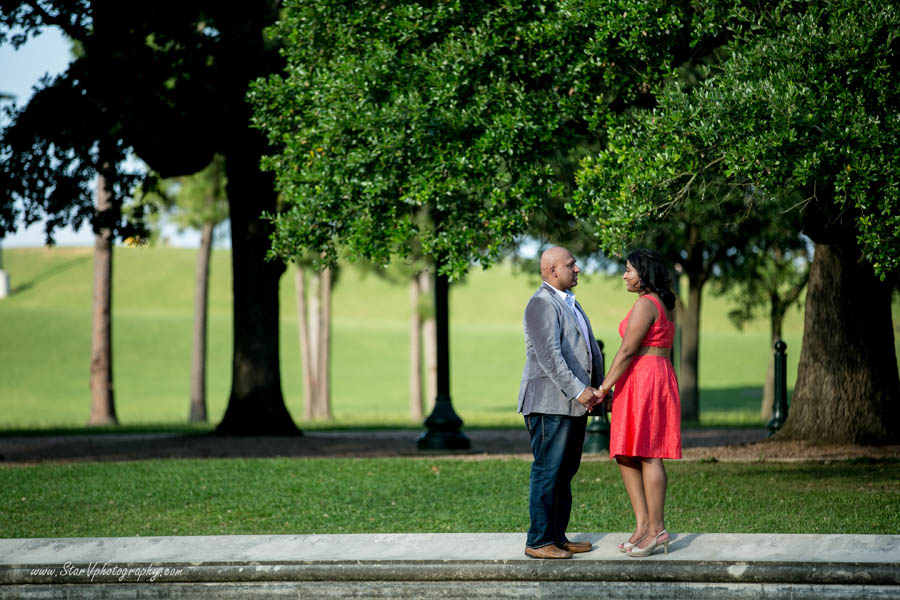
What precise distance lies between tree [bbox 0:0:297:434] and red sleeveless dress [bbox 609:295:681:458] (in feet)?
33.8

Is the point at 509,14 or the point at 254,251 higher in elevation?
the point at 509,14

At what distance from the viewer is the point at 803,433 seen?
1194 centimetres

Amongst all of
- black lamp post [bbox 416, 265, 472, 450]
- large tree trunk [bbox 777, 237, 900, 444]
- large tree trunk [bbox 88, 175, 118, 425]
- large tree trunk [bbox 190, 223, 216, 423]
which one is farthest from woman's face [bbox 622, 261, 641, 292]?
large tree trunk [bbox 190, 223, 216, 423]

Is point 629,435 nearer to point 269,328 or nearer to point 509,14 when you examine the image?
point 509,14

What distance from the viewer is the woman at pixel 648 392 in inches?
220

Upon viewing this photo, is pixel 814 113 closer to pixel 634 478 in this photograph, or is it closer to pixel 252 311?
pixel 634 478

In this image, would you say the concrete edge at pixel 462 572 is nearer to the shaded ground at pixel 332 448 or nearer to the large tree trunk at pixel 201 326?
the shaded ground at pixel 332 448

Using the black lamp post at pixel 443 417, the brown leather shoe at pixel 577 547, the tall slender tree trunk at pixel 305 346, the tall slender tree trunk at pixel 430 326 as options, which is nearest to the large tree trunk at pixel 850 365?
the black lamp post at pixel 443 417

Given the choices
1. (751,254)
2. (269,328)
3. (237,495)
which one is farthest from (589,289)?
(237,495)

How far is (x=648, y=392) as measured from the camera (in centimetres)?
564

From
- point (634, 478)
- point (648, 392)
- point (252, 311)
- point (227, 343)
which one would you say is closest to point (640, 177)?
point (648, 392)

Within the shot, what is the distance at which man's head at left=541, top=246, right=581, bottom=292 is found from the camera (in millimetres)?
5672

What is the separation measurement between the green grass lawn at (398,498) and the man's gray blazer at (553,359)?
2.28 meters

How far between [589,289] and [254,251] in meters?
87.9
